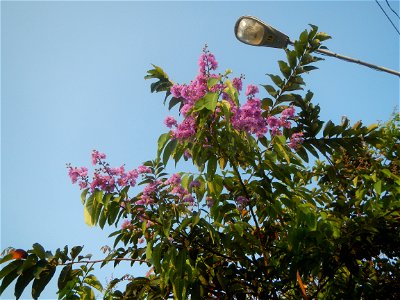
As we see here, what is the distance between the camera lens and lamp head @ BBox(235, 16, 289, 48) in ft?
10.9

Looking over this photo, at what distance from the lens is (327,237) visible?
2537mm

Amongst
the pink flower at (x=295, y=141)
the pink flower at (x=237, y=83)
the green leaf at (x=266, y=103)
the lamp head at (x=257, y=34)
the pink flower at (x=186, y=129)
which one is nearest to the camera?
the pink flower at (x=186, y=129)

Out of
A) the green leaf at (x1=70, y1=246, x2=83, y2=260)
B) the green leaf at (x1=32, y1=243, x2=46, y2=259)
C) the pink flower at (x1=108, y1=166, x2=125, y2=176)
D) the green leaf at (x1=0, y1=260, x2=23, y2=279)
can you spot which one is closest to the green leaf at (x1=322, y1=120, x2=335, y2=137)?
the pink flower at (x1=108, y1=166, x2=125, y2=176)

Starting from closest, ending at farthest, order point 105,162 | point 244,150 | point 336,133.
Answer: point 244,150, point 105,162, point 336,133

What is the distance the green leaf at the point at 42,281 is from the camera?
7.64 feet

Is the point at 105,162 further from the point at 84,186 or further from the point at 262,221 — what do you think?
the point at 262,221

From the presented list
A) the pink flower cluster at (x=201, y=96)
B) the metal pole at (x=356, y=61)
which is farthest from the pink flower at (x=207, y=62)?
the metal pole at (x=356, y=61)

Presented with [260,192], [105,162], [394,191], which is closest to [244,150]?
[260,192]

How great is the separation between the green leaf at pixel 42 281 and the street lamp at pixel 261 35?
108 inches

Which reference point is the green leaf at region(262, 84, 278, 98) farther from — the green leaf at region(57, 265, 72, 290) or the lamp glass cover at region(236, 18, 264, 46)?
the green leaf at region(57, 265, 72, 290)

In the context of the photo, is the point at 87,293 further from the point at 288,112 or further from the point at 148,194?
the point at 288,112

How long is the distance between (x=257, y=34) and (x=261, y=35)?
0.17 feet

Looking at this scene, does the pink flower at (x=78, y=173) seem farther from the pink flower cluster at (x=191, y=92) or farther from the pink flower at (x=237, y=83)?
the pink flower at (x=237, y=83)

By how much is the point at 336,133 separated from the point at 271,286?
58.3 inches
